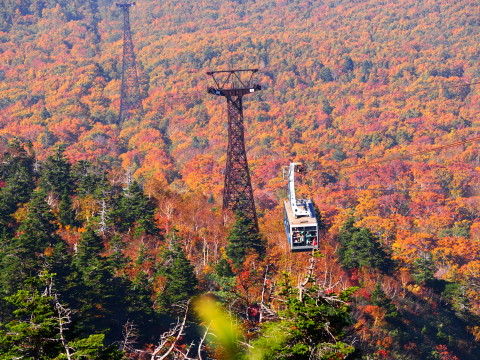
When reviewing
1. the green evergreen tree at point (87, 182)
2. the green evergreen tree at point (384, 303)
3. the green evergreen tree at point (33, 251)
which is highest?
the green evergreen tree at point (87, 182)

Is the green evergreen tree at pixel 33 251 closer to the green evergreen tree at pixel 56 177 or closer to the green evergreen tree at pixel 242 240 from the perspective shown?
the green evergreen tree at pixel 56 177

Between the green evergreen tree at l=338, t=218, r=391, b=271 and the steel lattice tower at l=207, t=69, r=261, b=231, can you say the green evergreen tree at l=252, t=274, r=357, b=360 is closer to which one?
the steel lattice tower at l=207, t=69, r=261, b=231

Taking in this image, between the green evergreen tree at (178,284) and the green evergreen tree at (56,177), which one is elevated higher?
the green evergreen tree at (56,177)

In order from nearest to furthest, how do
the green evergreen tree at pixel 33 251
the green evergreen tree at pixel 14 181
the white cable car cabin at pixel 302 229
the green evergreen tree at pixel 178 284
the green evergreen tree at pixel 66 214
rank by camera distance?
the white cable car cabin at pixel 302 229, the green evergreen tree at pixel 33 251, the green evergreen tree at pixel 178 284, the green evergreen tree at pixel 66 214, the green evergreen tree at pixel 14 181

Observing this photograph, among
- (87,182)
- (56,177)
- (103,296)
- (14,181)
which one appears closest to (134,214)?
(87,182)

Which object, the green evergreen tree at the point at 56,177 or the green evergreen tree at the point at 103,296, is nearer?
the green evergreen tree at the point at 103,296

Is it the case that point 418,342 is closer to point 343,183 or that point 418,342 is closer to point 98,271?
point 98,271

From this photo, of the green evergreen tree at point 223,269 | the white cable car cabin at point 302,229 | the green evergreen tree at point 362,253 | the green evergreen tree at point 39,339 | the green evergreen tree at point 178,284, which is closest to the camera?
the green evergreen tree at point 39,339

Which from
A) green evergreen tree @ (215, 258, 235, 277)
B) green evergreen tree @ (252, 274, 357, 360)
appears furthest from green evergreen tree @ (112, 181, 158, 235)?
green evergreen tree @ (252, 274, 357, 360)

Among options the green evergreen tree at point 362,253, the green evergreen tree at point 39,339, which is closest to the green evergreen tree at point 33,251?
the green evergreen tree at point 39,339
